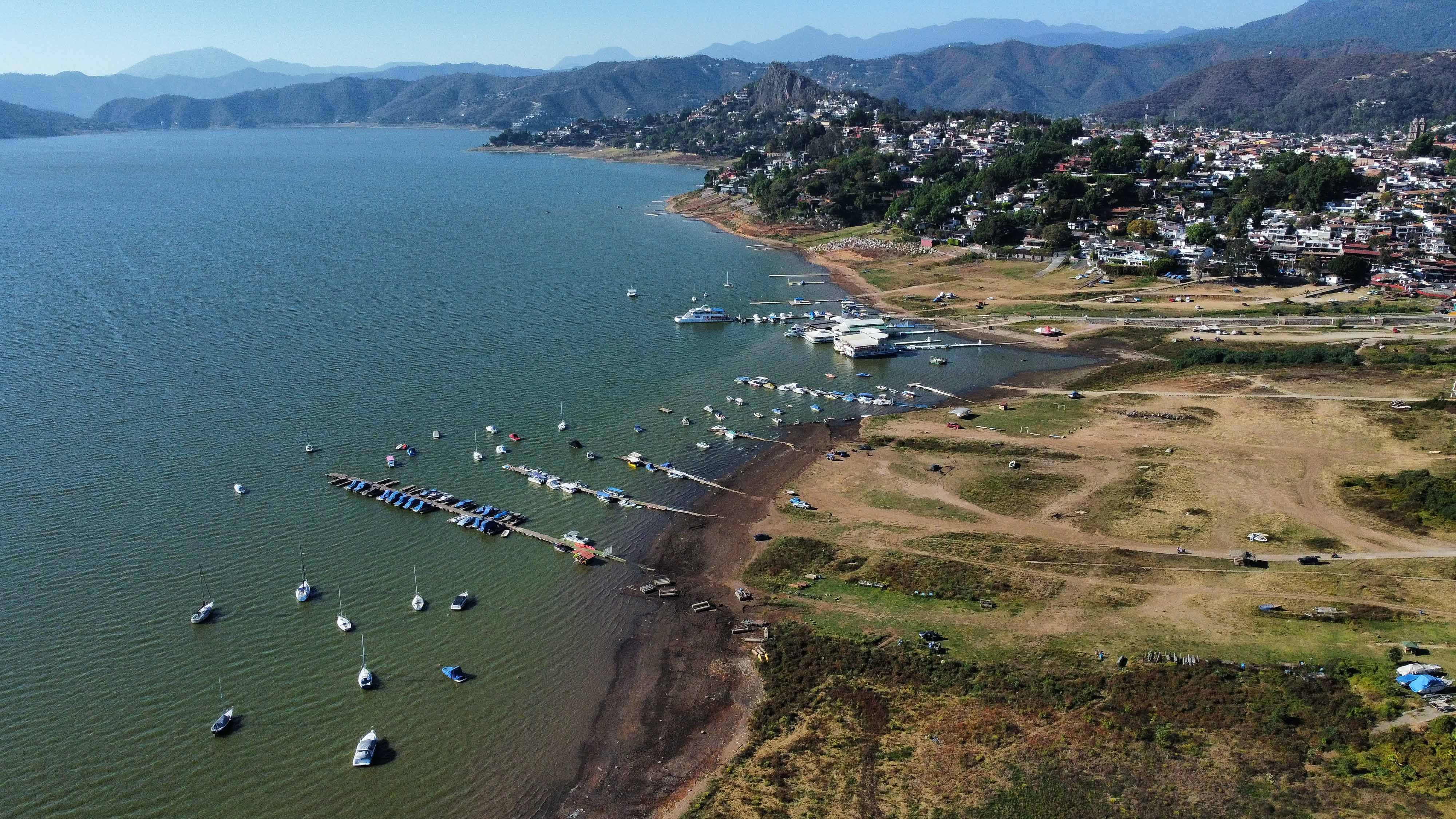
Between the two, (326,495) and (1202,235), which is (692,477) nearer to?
(326,495)

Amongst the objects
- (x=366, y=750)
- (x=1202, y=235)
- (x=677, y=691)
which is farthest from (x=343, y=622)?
(x=1202, y=235)

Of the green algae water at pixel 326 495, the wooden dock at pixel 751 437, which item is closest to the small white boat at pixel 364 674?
the green algae water at pixel 326 495

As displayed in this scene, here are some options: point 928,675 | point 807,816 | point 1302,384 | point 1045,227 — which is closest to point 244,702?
point 807,816

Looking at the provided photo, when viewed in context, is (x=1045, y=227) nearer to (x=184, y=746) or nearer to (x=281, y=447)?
(x=281, y=447)

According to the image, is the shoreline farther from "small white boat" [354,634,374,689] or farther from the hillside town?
the hillside town

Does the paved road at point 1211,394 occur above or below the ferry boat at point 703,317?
below

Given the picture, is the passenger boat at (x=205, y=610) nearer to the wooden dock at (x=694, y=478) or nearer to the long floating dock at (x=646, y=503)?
the long floating dock at (x=646, y=503)
